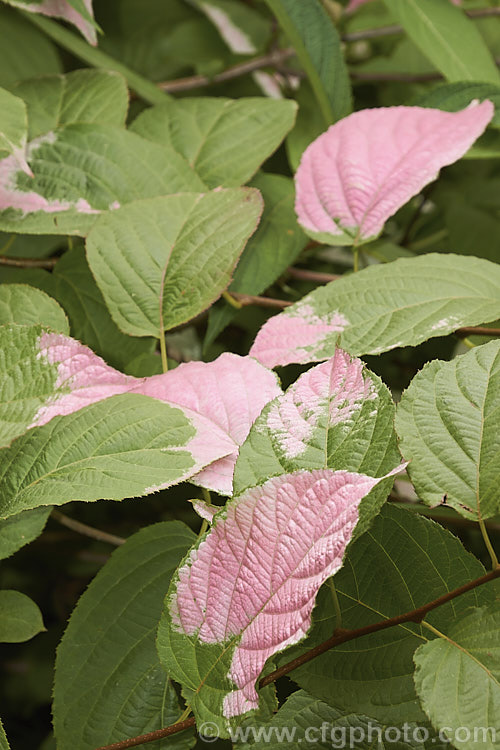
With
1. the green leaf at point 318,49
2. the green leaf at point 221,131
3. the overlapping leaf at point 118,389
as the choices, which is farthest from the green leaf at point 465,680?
the green leaf at point 318,49

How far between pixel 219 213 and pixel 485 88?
27cm

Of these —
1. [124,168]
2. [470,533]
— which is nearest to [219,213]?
[124,168]

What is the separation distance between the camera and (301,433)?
0.92 feet

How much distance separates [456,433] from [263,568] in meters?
0.10

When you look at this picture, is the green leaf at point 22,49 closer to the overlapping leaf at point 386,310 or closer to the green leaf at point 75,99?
the green leaf at point 75,99

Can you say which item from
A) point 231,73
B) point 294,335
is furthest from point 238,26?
point 294,335

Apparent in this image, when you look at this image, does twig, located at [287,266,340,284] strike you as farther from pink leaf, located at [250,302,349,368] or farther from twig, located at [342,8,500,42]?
twig, located at [342,8,500,42]

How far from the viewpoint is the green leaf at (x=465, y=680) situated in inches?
8.9

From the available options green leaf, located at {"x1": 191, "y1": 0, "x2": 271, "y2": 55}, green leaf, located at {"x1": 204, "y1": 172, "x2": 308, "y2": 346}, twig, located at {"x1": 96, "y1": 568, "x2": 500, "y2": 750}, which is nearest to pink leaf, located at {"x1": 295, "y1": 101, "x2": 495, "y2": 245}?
green leaf, located at {"x1": 204, "y1": 172, "x2": 308, "y2": 346}

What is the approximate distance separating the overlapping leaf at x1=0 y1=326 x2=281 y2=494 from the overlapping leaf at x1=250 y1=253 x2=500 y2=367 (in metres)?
0.03

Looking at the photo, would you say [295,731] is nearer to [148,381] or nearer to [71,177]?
[148,381]

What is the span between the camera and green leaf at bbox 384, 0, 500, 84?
571 millimetres

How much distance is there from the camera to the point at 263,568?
25 centimetres

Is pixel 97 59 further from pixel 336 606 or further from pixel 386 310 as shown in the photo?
pixel 336 606
